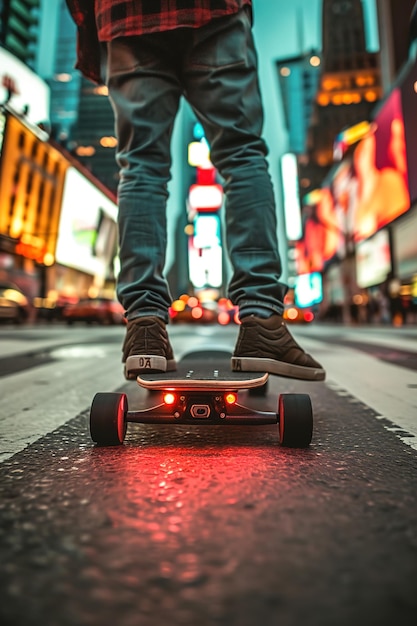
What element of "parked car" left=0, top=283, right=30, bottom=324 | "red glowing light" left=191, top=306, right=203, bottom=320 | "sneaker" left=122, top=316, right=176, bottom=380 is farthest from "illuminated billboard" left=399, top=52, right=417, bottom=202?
"sneaker" left=122, top=316, right=176, bottom=380

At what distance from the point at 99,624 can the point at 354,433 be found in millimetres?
847

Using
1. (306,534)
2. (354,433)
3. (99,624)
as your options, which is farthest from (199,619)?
(354,433)

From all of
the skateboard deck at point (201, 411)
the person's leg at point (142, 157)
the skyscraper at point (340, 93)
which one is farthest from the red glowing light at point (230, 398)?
the skyscraper at point (340, 93)

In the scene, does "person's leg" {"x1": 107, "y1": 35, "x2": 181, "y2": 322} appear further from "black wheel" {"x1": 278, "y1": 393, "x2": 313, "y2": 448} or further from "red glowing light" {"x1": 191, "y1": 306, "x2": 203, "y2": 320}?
"red glowing light" {"x1": 191, "y1": 306, "x2": 203, "y2": 320}

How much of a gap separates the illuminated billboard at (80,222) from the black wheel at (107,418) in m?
28.5

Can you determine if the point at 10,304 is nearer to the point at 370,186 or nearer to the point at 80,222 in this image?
the point at 80,222

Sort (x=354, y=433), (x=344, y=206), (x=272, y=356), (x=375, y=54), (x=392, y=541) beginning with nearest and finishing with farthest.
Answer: (x=392, y=541) → (x=354, y=433) → (x=272, y=356) → (x=344, y=206) → (x=375, y=54)

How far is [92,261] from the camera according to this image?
115ft

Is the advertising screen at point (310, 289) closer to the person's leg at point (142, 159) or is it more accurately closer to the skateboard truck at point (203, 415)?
the person's leg at point (142, 159)

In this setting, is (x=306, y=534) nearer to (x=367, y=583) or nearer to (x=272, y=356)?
(x=367, y=583)

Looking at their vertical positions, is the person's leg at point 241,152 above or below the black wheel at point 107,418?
above

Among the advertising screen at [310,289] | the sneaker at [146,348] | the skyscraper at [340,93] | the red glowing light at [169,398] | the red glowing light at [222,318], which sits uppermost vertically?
the skyscraper at [340,93]

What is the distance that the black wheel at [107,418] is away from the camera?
37.3 inches

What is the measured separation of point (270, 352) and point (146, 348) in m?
0.32
